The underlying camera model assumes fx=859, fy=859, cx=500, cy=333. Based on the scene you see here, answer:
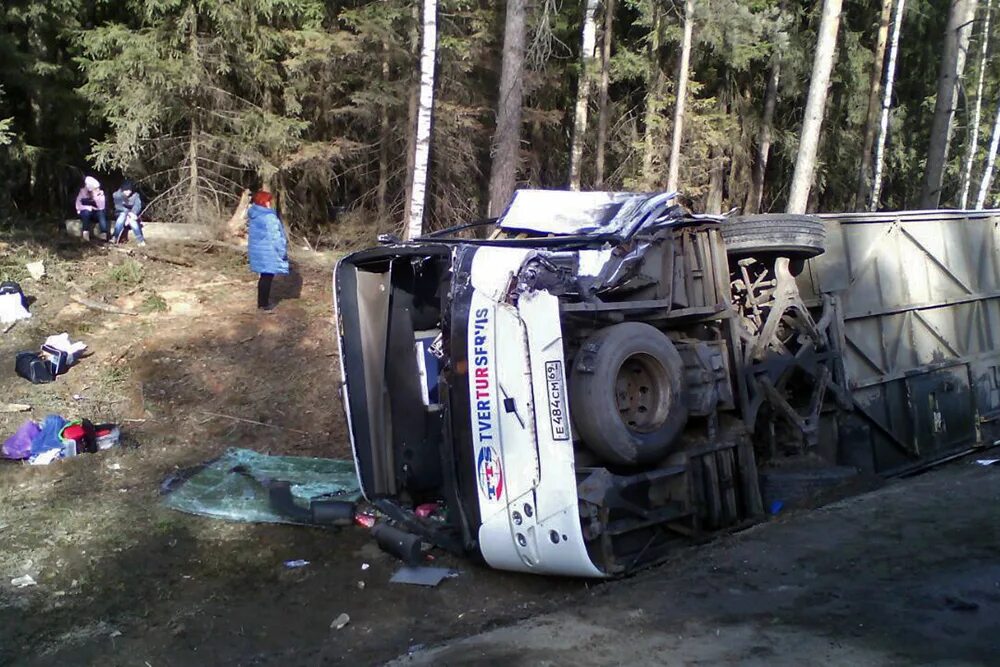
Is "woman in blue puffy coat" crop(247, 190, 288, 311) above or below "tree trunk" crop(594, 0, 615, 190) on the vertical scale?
below

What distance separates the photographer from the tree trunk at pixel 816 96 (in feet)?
42.0

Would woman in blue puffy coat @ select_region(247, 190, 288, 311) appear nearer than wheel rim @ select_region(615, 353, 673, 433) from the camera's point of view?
No

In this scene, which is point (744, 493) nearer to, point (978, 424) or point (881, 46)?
point (978, 424)

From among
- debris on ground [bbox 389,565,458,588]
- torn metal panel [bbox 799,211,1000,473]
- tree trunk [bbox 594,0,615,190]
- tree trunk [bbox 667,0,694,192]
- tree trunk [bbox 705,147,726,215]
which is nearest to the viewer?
debris on ground [bbox 389,565,458,588]

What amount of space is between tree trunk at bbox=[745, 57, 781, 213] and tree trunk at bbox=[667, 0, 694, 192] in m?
3.46

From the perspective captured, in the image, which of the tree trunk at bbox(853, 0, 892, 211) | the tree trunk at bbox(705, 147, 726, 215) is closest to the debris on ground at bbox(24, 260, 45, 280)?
the tree trunk at bbox(705, 147, 726, 215)

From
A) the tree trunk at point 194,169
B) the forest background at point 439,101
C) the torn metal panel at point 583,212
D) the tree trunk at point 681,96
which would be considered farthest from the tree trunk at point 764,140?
the torn metal panel at point 583,212

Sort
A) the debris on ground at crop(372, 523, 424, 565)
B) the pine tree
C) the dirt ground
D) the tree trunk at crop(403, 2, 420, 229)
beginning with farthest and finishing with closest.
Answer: the tree trunk at crop(403, 2, 420, 229), the pine tree, the debris on ground at crop(372, 523, 424, 565), the dirt ground

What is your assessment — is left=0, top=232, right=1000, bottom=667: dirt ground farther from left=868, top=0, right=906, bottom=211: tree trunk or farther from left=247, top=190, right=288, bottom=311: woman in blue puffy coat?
left=868, top=0, right=906, bottom=211: tree trunk

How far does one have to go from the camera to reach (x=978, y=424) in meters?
8.26

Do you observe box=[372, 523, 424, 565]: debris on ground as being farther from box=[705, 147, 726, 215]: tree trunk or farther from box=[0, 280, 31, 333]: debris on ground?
box=[705, 147, 726, 215]: tree trunk

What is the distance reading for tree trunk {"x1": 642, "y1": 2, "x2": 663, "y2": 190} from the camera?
19281 millimetres

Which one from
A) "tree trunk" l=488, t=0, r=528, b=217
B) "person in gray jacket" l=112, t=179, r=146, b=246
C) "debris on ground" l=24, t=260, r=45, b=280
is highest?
"tree trunk" l=488, t=0, r=528, b=217

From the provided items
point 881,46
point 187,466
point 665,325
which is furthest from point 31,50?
point 881,46
